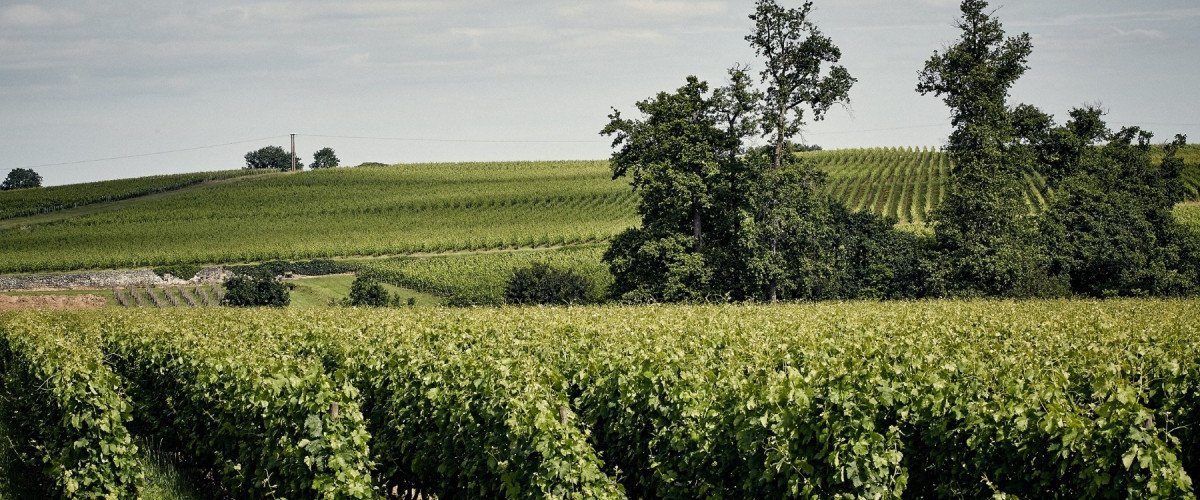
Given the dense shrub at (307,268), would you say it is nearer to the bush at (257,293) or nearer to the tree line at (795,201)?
the bush at (257,293)

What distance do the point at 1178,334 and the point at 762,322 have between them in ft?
26.8

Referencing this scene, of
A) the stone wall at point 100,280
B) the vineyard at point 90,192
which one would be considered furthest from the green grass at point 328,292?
the vineyard at point 90,192

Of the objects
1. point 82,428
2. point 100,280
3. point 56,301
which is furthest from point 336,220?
point 82,428

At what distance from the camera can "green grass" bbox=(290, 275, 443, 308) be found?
202 ft

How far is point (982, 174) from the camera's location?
148 feet

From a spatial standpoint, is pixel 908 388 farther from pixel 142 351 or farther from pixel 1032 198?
pixel 1032 198

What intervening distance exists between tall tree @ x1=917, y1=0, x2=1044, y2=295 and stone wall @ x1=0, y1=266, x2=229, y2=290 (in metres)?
46.8

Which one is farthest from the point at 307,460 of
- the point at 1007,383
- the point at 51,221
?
the point at 51,221

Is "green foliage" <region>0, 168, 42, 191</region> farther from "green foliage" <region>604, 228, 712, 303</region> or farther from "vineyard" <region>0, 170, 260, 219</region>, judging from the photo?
"green foliage" <region>604, 228, 712, 303</region>

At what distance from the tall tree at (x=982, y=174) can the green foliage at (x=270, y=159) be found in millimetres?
123700

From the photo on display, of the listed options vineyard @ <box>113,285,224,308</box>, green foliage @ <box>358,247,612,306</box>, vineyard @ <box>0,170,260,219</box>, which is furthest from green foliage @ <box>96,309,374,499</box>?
vineyard @ <box>0,170,260,219</box>

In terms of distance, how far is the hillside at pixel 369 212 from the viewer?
82.8m

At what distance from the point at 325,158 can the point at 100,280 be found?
93.6 metres

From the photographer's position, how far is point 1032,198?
80.7 metres
